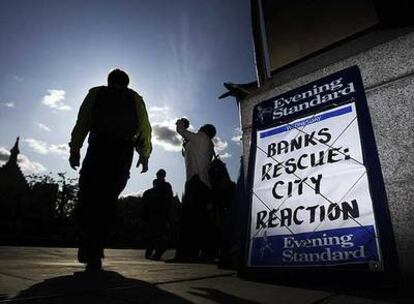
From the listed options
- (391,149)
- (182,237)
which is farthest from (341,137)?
(182,237)

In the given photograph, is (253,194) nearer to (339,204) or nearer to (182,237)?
(339,204)

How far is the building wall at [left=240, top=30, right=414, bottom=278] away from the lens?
203 centimetres

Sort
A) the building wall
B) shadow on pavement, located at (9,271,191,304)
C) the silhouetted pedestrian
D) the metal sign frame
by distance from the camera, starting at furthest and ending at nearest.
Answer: the silhouetted pedestrian < the building wall < the metal sign frame < shadow on pavement, located at (9,271,191,304)

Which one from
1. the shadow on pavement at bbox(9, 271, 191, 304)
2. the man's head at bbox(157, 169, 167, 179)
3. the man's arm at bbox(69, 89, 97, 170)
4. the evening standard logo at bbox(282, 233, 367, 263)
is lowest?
the shadow on pavement at bbox(9, 271, 191, 304)

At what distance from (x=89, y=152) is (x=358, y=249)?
214 centimetres

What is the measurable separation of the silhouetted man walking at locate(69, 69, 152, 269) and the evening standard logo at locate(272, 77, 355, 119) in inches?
50.1

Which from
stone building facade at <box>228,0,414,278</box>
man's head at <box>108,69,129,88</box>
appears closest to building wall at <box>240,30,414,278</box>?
stone building facade at <box>228,0,414,278</box>

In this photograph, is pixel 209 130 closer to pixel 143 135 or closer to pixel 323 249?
pixel 143 135

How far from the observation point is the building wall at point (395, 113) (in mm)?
2033

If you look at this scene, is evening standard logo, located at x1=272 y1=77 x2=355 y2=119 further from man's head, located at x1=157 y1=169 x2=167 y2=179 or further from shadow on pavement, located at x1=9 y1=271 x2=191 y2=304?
man's head, located at x1=157 y1=169 x2=167 y2=179

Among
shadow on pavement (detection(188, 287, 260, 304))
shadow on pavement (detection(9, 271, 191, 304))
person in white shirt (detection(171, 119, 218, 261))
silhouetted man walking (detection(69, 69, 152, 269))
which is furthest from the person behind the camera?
person in white shirt (detection(171, 119, 218, 261))

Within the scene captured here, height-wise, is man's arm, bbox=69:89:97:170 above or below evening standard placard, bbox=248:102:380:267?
above

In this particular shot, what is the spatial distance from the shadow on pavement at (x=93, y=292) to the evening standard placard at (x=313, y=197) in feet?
2.95

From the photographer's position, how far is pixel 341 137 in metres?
2.22
